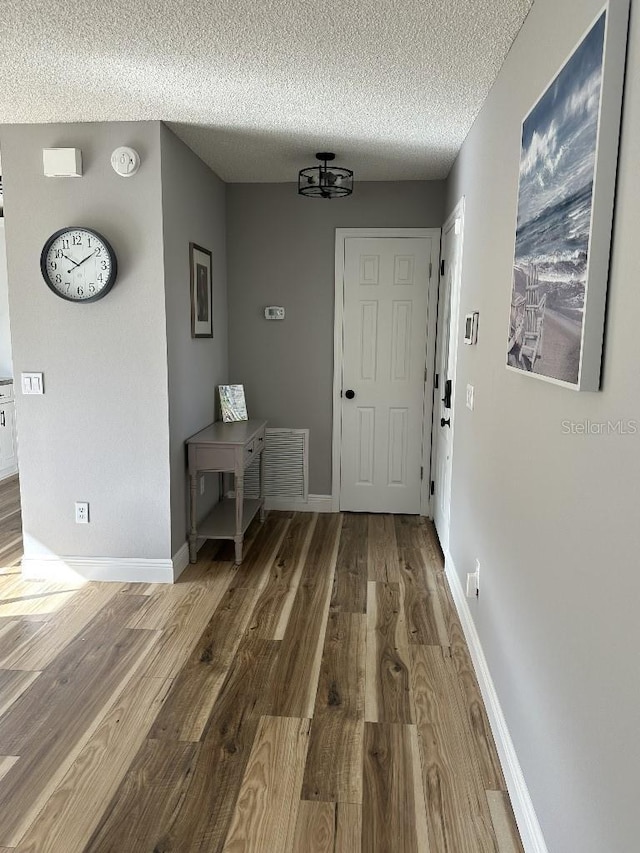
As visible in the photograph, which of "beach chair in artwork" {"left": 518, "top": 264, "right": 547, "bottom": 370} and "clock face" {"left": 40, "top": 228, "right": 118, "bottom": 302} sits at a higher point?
"clock face" {"left": 40, "top": 228, "right": 118, "bottom": 302}

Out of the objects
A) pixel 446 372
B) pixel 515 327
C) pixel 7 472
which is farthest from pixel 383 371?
pixel 7 472

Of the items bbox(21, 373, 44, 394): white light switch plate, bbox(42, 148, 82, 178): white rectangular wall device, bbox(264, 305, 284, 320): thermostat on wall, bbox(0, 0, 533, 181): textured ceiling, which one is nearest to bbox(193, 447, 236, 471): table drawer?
bbox(21, 373, 44, 394): white light switch plate

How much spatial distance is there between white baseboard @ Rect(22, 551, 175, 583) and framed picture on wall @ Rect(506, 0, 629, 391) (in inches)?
95.9

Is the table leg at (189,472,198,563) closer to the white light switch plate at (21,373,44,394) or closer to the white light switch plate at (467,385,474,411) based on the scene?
the white light switch plate at (21,373,44,394)

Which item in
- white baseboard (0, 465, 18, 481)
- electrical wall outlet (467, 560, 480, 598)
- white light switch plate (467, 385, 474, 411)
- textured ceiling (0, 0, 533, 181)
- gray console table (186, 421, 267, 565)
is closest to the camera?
textured ceiling (0, 0, 533, 181)

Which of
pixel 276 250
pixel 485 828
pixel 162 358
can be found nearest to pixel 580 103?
pixel 485 828

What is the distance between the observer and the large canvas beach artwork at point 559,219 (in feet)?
4.20

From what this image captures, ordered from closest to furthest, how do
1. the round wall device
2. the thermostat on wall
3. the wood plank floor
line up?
the wood plank floor → the round wall device → the thermostat on wall

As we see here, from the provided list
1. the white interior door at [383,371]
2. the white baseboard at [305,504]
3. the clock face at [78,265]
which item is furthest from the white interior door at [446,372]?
the clock face at [78,265]

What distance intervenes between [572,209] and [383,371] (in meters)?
3.17

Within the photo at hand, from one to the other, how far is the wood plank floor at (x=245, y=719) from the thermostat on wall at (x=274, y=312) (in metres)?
1.93

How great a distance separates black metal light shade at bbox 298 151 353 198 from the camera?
145 inches

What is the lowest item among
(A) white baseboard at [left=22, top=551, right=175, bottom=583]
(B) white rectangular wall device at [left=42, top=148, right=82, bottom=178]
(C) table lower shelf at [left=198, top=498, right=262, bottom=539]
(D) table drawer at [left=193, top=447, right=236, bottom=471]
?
(A) white baseboard at [left=22, top=551, right=175, bottom=583]

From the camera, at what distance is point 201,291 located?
390 centimetres
